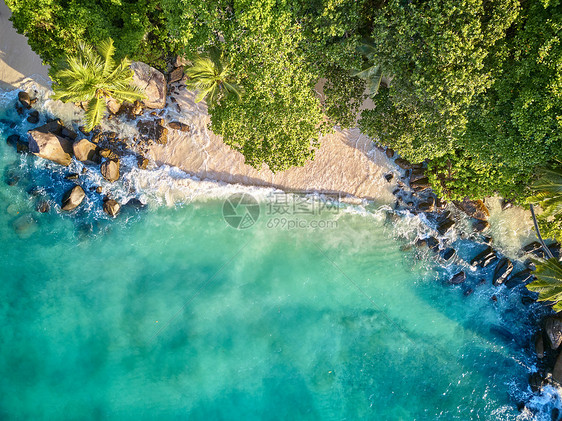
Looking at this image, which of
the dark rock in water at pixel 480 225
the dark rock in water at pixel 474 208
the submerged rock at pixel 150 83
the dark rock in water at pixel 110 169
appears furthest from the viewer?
the dark rock in water at pixel 480 225

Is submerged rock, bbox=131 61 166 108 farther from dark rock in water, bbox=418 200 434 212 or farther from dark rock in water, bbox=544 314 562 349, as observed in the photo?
dark rock in water, bbox=544 314 562 349

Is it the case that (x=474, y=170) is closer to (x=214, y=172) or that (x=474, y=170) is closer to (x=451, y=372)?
(x=451, y=372)

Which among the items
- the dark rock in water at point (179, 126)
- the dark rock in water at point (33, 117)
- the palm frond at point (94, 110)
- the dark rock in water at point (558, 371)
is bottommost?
the dark rock in water at point (558, 371)

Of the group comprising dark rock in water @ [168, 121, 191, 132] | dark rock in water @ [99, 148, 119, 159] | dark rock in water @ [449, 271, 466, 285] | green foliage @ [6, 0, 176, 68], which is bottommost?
dark rock in water @ [449, 271, 466, 285]

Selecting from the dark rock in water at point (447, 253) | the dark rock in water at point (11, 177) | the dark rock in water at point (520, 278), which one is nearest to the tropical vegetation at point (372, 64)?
the dark rock in water at point (447, 253)

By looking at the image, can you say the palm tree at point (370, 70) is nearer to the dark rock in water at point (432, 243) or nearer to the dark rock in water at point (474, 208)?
the dark rock in water at point (474, 208)

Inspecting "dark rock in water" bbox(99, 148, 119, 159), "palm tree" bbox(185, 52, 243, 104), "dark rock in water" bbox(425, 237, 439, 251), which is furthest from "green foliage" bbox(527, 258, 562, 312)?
"dark rock in water" bbox(99, 148, 119, 159)

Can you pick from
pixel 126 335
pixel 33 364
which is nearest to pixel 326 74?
pixel 126 335

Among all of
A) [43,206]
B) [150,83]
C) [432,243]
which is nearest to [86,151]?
[43,206]
